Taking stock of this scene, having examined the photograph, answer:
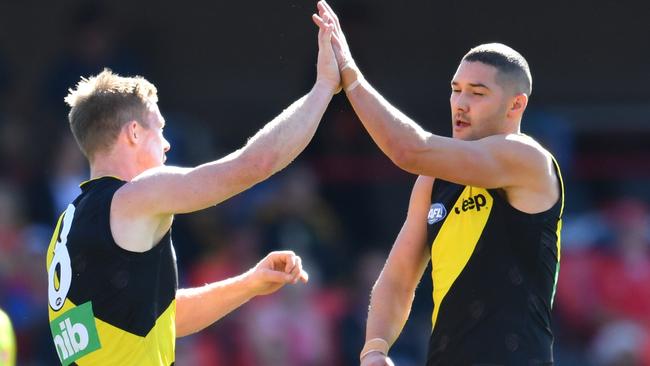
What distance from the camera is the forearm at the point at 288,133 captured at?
5.45 m

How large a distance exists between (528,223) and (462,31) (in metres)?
8.68

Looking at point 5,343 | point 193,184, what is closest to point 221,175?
point 193,184

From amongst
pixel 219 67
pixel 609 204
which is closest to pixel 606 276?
pixel 609 204

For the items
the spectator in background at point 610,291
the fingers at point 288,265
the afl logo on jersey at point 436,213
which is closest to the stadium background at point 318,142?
the spectator in background at point 610,291

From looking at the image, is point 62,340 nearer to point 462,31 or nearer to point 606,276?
point 606,276

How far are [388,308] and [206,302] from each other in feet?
2.71

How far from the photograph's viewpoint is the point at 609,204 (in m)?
12.1

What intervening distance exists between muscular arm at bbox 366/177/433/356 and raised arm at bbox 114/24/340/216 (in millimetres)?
719

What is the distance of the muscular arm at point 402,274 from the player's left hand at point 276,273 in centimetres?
38

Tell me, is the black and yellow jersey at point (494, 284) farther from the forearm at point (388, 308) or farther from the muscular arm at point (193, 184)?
the muscular arm at point (193, 184)

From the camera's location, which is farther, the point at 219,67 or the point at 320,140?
the point at 219,67

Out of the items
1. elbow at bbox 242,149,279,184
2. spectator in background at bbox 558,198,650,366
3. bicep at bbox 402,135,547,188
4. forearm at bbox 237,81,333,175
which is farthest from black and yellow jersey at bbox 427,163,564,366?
spectator in background at bbox 558,198,650,366

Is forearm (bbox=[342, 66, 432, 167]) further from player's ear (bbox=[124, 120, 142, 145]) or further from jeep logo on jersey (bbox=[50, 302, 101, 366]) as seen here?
jeep logo on jersey (bbox=[50, 302, 101, 366])

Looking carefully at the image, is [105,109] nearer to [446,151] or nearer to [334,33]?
[334,33]
